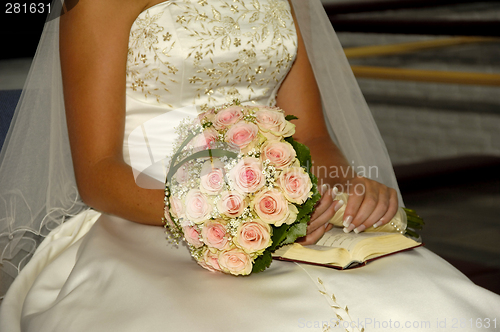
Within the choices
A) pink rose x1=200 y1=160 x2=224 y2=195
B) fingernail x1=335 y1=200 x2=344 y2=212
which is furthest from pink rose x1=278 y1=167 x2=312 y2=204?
fingernail x1=335 y1=200 x2=344 y2=212

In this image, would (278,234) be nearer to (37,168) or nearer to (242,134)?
(242,134)

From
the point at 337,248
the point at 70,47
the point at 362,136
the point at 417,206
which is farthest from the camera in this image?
the point at 417,206

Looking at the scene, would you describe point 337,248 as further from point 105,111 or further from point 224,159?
point 105,111

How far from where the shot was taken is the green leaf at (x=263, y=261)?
3.11 ft

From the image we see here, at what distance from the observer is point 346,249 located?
1014mm

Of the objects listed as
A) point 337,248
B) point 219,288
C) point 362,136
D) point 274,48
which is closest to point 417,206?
point 362,136

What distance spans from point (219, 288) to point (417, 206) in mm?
2089

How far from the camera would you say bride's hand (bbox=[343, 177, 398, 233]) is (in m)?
1.14

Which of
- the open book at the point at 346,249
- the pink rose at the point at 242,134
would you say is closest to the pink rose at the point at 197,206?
the pink rose at the point at 242,134

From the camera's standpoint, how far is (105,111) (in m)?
1.17

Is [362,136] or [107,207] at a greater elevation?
[362,136]

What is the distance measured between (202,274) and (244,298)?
0.12 metres

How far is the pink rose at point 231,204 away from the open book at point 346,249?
0.19 metres

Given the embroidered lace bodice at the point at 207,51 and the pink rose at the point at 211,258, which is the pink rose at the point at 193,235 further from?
the embroidered lace bodice at the point at 207,51
